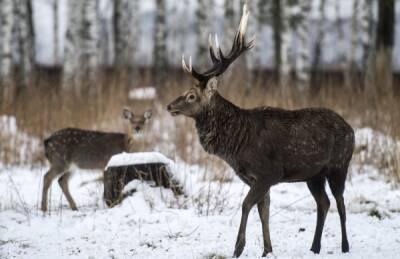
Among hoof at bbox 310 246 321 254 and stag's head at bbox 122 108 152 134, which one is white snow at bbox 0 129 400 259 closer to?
hoof at bbox 310 246 321 254

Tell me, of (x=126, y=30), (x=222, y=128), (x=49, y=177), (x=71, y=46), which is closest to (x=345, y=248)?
(x=222, y=128)

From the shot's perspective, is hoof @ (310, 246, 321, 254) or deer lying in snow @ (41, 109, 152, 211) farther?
deer lying in snow @ (41, 109, 152, 211)

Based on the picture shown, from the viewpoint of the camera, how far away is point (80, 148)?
381 inches

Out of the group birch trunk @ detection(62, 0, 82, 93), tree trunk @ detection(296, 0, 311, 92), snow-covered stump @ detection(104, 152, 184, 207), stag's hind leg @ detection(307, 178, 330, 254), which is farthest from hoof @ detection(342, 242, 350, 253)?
birch trunk @ detection(62, 0, 82, 93)

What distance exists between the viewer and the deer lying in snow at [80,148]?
372 inches

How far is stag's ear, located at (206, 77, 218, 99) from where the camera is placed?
6.44 meters

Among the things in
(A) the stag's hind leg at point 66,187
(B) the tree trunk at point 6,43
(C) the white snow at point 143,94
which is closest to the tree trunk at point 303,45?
(C) the white snow at point 143,94

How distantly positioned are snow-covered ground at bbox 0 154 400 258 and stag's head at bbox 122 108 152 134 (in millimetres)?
1247

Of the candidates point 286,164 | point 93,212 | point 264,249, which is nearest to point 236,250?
point 264,249

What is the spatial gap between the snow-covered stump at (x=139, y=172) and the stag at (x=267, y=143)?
6.36ft

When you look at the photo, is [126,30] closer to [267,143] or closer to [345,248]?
[267,143]

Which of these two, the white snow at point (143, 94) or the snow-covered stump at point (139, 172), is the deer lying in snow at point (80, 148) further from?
the white snow at point (143, 94)

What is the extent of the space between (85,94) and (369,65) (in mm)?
7873

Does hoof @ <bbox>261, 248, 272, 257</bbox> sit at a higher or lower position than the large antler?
lower
